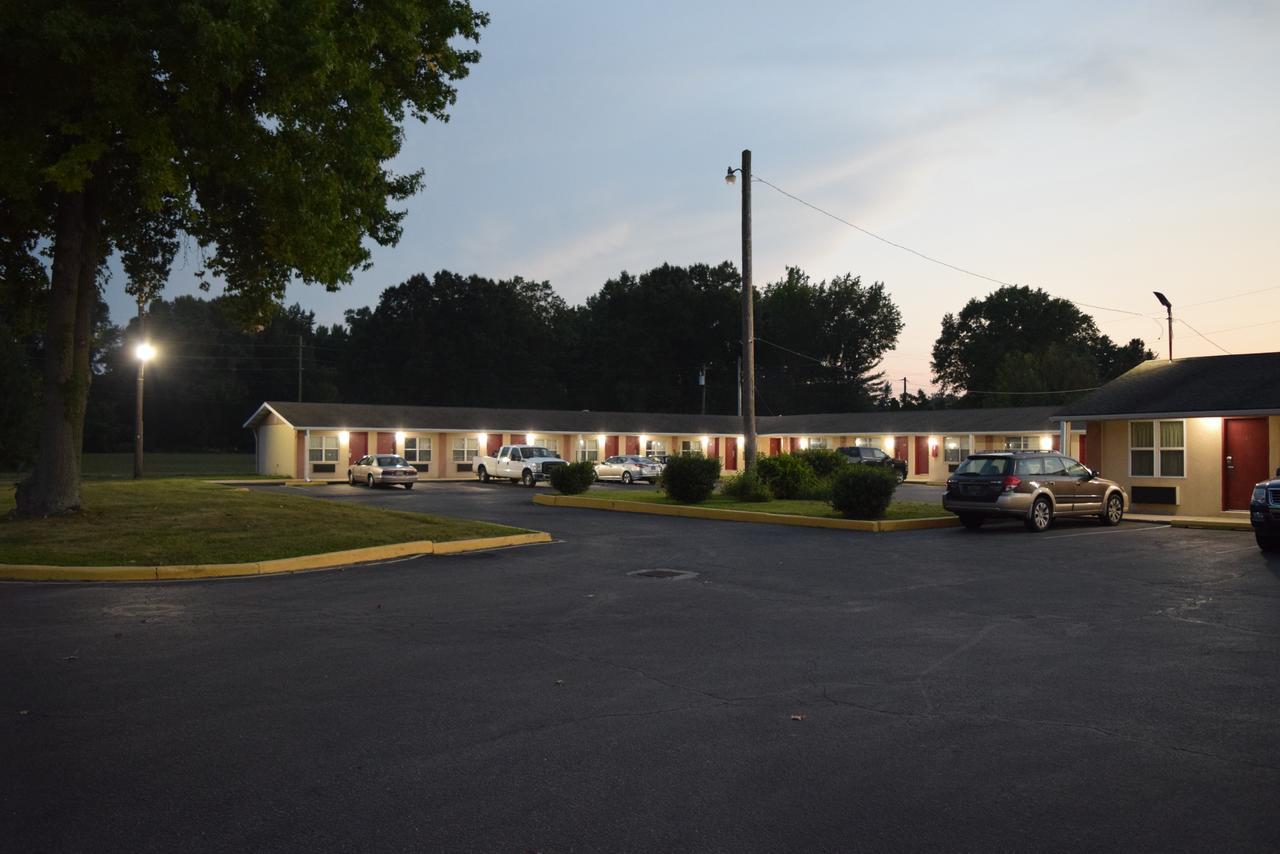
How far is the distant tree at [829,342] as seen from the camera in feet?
317

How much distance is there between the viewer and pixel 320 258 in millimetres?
17422

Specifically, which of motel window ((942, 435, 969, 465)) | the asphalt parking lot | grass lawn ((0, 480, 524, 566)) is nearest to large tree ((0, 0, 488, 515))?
grass lawn ((0, 480, 524, 566))

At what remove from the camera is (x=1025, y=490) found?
19859mm

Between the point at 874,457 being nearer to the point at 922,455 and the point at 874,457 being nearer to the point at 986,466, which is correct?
the point at 922,455

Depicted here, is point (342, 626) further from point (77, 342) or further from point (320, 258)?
point (77, 342)

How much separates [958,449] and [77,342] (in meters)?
43.2

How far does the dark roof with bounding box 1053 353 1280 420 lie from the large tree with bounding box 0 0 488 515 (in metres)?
18.7

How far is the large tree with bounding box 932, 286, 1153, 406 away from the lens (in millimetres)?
96312

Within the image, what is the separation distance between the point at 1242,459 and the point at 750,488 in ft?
39.5

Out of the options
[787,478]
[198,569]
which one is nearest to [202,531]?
[198,569]

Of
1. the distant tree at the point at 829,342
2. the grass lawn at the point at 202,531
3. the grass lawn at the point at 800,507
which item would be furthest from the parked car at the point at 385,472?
the distant tree at the point at 829,342

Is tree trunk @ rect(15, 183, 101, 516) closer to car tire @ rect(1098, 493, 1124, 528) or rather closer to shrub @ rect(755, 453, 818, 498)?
shrub @ rect(755, 453, 818, 498)

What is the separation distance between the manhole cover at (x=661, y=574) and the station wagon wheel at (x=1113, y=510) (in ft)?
41.9

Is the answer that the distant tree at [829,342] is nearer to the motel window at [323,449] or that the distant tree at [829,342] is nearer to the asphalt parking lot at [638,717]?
the motel window at [323,449]
